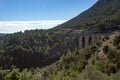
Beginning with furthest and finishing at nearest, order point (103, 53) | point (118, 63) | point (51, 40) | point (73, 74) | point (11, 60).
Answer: point (51, 40) → point (11, 60) → point (103, 53) → point (73, 74) → point (118, 63)

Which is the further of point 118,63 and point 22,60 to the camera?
point 22,60

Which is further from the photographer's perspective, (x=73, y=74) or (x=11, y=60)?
(x=11, y=60)

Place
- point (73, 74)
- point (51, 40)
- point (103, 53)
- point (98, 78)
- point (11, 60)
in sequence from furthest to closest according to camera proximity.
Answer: point (51, 40) < point (11, 60) < point (103, 53) < point (73, 74) < point (98, 78)

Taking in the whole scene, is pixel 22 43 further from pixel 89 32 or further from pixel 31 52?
pixel 89 32

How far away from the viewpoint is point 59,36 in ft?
542

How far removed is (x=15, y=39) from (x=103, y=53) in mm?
112431

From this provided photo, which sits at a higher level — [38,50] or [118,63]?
[118,63]

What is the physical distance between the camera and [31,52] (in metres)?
154

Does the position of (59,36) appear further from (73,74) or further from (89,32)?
(73,74)

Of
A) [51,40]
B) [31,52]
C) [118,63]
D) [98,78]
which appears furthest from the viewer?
[51,40]

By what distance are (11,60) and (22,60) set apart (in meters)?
8.60

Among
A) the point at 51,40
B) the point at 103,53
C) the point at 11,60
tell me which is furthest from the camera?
the point at 51,40

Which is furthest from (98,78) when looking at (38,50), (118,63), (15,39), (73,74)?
(15,39)

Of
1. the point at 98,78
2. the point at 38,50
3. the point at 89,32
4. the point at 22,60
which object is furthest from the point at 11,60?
the point at 98,78
